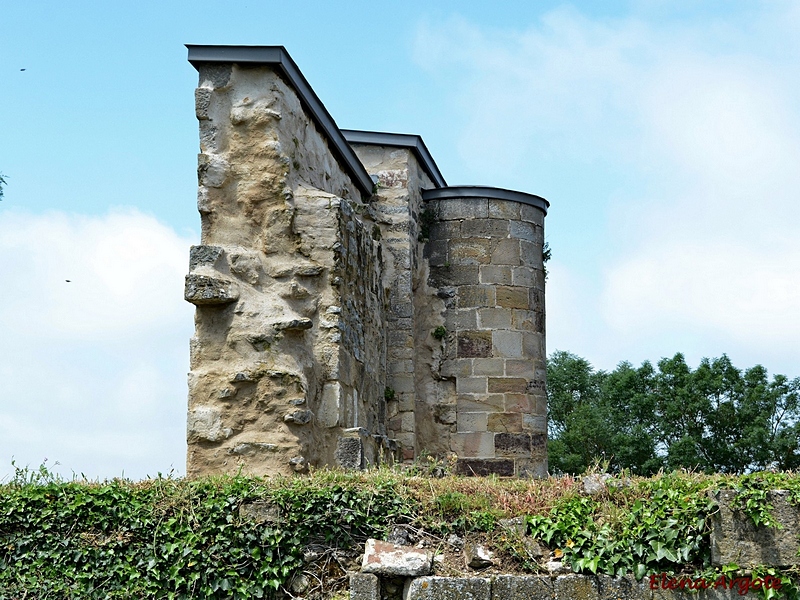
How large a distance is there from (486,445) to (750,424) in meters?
15.2

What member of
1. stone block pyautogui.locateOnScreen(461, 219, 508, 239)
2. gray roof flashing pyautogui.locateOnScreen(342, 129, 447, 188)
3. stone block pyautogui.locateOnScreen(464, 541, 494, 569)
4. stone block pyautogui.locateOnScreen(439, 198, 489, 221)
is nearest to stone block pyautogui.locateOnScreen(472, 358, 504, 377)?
stone block pyautogui.locateOnScreen(461, 219, 508, 239)

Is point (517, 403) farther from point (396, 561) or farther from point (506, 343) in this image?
point (396, 561)

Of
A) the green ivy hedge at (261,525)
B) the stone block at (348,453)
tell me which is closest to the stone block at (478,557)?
the green ivy hedge at (261,525)

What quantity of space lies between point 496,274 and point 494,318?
56 cm

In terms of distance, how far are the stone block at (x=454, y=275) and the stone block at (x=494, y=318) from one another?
0.40 m

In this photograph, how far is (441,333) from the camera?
40.8 ft

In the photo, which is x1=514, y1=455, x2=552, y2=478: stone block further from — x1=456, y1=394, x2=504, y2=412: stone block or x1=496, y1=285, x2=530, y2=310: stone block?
x1=496, y1=285, x2=530, y2=310: stone block

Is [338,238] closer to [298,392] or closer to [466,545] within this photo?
[298,392]

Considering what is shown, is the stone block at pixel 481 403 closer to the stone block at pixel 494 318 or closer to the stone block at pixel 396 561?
the stone block at pixel 494 318

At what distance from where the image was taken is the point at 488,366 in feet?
40.5

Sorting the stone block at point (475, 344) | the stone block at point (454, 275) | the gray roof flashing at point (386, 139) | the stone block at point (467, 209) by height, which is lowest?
the stone block at point (475, 344)

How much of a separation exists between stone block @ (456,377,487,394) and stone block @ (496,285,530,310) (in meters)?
0.98

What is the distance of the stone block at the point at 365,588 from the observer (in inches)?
245

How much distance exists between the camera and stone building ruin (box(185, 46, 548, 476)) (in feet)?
27.0
